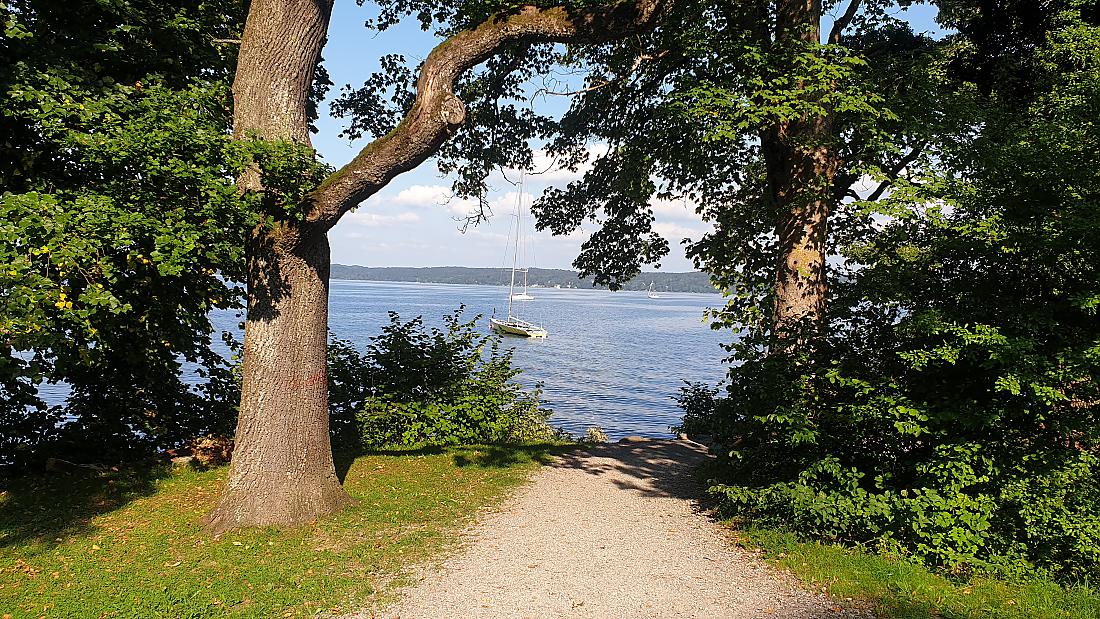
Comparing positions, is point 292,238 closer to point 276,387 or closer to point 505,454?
point 276,387

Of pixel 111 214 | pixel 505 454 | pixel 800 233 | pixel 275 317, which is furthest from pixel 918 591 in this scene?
pixel 111 214

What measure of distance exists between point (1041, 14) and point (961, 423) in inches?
382

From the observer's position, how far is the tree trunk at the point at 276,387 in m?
7.60

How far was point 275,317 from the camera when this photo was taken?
763cm

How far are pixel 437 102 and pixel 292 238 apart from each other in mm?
2086

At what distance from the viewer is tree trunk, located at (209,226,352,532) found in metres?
7.60

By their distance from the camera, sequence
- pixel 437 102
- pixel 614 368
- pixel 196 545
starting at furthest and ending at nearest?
1. pixel 614 368
2. pixel 437 102
3. pixel 196 545

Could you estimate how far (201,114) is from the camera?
725 cm

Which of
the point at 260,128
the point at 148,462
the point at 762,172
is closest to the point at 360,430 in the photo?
the point at 148,462

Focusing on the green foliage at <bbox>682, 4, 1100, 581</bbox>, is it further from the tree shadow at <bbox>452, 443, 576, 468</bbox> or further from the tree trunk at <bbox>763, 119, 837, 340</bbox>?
the tree shadow at <bbox>452, 443, 576, 468</bbox>

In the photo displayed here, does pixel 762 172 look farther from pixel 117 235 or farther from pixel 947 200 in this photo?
pixel 117 235

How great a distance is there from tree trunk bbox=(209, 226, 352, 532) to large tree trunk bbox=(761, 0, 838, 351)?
5.83 metres

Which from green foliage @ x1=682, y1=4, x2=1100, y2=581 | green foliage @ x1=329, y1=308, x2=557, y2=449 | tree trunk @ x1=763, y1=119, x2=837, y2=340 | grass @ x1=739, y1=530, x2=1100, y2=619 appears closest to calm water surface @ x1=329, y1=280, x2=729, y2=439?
green foliage @ x1=329, y1=308, x2=557, y2=449

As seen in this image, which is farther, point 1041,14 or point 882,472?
point 1041,14
